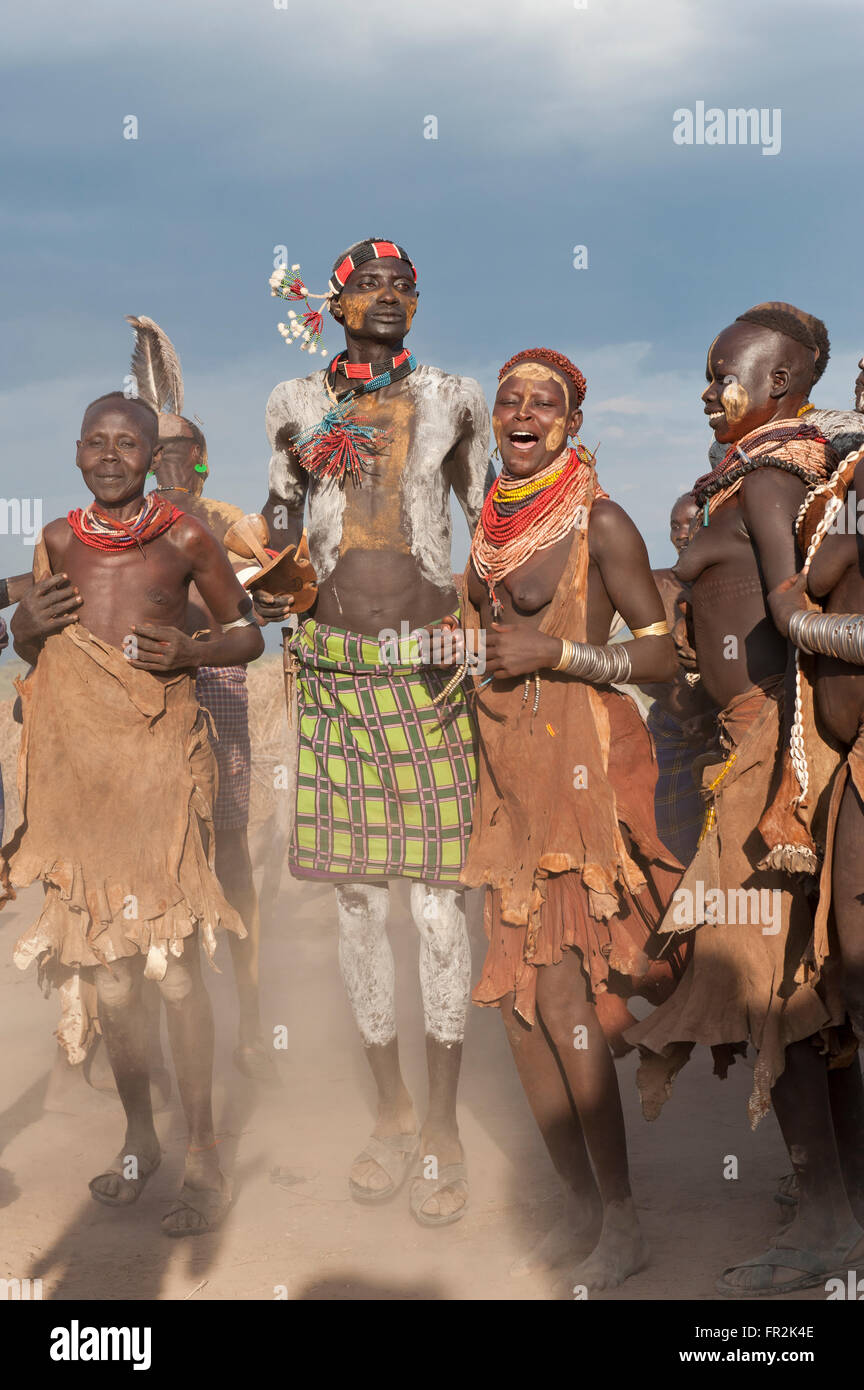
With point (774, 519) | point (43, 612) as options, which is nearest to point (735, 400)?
point (774, 519)

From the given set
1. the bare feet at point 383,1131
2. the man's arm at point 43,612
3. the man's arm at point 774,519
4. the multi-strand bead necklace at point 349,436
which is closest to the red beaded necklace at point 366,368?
the multi-strand bead necklace at point 349,436

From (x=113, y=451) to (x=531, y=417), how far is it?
1367 millimetres

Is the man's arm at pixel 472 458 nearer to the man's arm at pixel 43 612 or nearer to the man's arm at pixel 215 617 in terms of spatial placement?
the man's arm at pixel 215 617

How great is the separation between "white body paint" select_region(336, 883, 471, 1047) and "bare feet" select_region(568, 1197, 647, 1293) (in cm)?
90

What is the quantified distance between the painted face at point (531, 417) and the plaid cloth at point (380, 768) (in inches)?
31.9

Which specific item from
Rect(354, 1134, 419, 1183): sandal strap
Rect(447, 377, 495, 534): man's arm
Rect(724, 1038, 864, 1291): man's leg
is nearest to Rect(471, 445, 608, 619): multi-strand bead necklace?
Rect(447, 377, 495, 534): man's arm

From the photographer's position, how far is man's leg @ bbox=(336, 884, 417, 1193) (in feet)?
14.9

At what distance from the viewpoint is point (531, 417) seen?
3836 mm

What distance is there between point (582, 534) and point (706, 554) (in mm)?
362

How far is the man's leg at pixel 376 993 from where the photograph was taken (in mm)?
4543

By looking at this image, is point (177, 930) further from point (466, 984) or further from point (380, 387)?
point (380, 387)

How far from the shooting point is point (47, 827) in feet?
14.1
